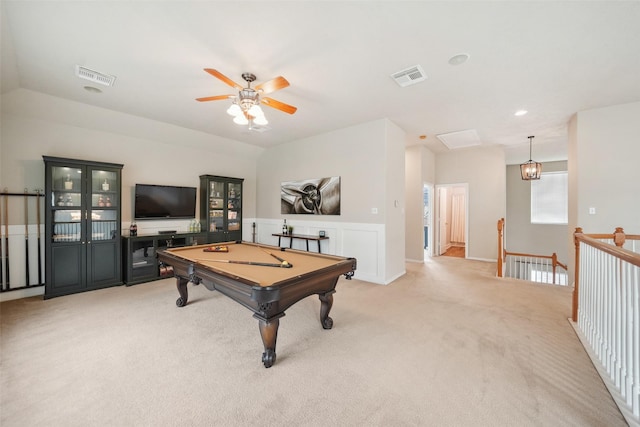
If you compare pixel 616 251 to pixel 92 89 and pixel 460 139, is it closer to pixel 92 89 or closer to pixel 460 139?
pixel 460 139

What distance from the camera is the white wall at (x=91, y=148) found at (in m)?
3.57

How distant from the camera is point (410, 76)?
2891mm

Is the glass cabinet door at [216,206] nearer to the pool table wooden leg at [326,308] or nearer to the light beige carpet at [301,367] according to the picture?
the light beige carpet at [301,367]

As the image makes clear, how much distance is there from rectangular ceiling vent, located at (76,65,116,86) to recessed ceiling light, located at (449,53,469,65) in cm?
378

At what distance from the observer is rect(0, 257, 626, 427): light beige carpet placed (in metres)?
1.60

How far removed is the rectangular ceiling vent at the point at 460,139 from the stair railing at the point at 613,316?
294 centimetres

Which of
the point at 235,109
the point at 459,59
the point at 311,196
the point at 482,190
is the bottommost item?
the point at 311,196

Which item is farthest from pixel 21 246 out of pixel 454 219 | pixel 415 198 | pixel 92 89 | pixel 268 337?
pixel 454 219

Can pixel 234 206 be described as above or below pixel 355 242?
above

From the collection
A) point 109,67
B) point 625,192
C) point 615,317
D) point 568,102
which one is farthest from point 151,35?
point 625,192

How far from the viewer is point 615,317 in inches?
71.6

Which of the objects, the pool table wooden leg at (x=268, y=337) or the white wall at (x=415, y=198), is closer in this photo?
the pool table wooden leg at (x=268, y=337)

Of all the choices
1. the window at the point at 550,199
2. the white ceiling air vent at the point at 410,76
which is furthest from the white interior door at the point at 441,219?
the white ceiling air vent at the point at 410,76

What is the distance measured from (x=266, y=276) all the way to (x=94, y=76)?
312 centimetres
